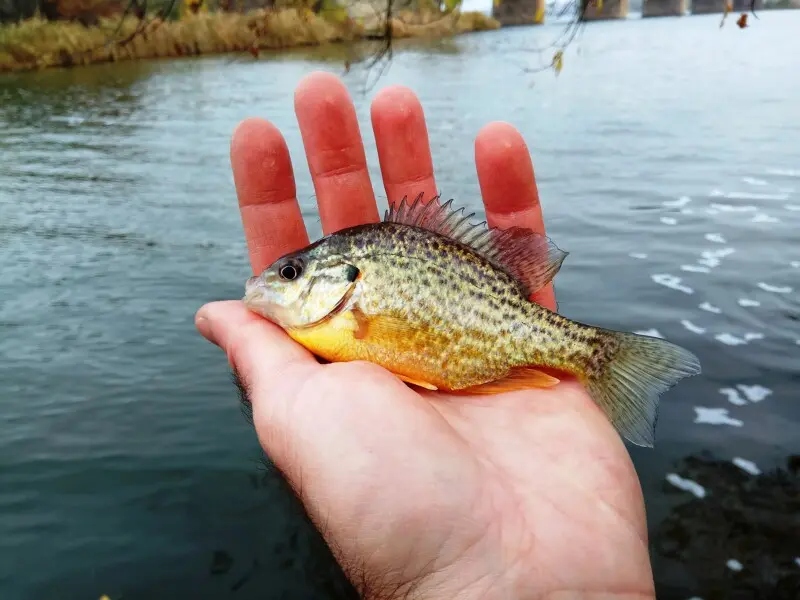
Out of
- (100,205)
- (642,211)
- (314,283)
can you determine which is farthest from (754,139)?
(314,283)

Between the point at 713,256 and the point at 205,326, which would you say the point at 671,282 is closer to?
the point at 713,256

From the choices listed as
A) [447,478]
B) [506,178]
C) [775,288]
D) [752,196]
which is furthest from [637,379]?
[752,196]

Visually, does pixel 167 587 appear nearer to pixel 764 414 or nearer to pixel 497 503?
pixel 497 503

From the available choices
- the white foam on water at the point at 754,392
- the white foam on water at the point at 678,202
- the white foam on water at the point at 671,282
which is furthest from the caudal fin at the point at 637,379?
the white foam on water at the point at 678,202

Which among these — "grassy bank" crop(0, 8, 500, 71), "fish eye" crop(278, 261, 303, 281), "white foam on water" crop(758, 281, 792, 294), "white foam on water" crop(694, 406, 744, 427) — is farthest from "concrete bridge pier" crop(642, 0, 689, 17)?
"fish eye" crop(278, 261, 303, 281)

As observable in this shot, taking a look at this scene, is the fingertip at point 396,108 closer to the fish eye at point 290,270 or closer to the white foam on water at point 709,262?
the fish eye at point 290,270
